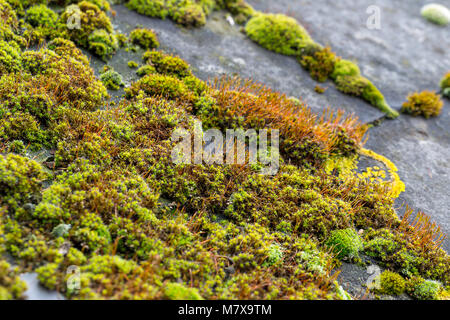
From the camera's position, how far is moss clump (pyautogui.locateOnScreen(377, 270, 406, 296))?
509 centimetres

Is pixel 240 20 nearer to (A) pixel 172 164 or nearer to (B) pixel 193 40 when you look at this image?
(B) pixel 193 40

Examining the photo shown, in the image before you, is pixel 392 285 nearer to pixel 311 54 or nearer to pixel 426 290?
pixel 426 290

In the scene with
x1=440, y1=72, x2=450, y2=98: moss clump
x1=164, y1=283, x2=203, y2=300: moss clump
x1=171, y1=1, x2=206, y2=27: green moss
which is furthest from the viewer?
x1=440, y1=72, x2=450, y2=98: moss clump

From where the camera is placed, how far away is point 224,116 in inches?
275

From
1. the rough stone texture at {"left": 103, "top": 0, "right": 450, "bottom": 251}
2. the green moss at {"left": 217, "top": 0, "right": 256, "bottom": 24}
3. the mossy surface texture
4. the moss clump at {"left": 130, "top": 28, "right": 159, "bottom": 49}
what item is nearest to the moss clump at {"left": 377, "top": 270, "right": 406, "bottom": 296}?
the mossy surface texture

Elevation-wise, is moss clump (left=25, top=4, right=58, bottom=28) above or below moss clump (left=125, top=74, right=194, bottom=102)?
above

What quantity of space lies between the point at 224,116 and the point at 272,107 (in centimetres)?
116

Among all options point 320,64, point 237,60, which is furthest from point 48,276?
point 320,64

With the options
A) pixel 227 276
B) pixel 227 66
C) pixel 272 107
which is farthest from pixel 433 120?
pixel 227 276

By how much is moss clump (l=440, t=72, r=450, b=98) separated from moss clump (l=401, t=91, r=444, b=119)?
51.1 inches

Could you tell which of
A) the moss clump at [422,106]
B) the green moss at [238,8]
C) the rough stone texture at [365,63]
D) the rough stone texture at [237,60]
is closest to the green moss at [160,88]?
→ the rough stone texture at [365,63]

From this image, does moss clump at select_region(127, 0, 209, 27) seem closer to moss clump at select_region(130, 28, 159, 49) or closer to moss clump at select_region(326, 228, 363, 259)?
moss clump at select_region(130, 28, 159, 49)

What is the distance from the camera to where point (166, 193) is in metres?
5.60

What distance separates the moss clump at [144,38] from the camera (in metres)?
8.45
